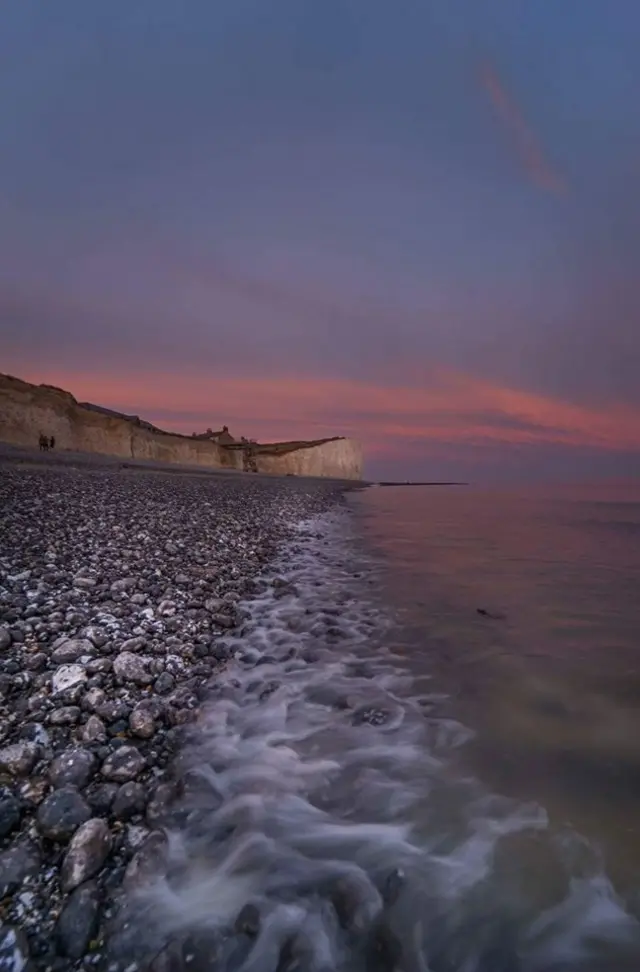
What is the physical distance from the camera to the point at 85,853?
1.69 meters

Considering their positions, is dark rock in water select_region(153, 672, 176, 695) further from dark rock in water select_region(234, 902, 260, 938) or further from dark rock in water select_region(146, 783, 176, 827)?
dark rock in water select_region(234, 902, 260, 938)

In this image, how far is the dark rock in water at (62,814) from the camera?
178 cm

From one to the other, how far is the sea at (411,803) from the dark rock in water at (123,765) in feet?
0.93

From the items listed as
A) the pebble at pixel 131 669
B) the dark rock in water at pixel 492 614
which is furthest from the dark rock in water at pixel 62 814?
the dark rock in water at pixel 492 614

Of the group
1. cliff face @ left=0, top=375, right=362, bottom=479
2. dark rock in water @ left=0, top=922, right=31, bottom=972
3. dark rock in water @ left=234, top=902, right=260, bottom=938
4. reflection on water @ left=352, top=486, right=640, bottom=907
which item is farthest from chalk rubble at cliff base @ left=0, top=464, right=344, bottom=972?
cliff face @ left=0, top=375, right=362, bottom=479

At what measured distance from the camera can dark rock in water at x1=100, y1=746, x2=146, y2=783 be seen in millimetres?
2143

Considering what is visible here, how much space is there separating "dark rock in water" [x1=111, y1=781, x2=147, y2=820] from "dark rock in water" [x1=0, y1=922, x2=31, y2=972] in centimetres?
52

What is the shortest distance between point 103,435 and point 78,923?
4433 centimetres

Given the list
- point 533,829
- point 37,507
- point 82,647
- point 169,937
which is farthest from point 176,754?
point 37,507

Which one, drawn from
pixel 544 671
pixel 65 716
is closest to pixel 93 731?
pixel 65 716

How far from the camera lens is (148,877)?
1.73 meters

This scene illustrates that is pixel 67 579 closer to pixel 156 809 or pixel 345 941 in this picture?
pixel 156 809

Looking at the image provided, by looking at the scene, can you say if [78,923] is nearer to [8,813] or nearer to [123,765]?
[8,813]

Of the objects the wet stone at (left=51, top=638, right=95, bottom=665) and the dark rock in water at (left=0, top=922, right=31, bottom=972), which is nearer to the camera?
the dark rock in water at (left=0, top=922, right=31, bottom=972)
